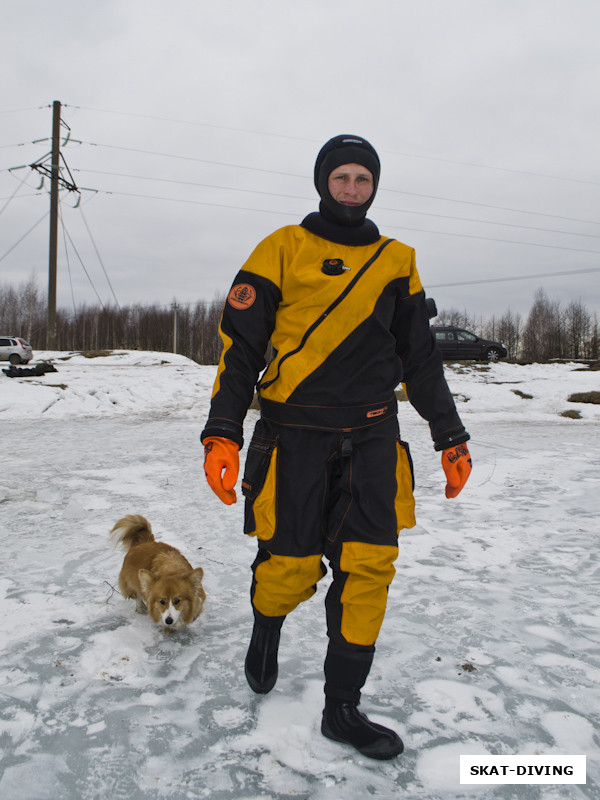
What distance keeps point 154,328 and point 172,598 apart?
5814 centimetres

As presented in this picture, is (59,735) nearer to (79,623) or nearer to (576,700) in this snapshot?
(79,623)

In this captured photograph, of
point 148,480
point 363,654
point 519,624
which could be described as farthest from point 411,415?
point 363,654

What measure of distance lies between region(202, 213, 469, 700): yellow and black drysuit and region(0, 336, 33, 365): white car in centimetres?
2663

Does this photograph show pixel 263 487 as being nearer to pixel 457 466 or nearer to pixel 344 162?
pixel 457 466

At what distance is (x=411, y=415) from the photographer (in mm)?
12227

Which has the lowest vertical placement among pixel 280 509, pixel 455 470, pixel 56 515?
pixel 56 515

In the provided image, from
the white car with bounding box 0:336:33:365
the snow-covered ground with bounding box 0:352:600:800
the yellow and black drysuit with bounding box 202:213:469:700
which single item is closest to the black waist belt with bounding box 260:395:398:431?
the yellow and black drysuit with bounding box 202:213:469:700

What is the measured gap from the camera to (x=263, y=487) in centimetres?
187

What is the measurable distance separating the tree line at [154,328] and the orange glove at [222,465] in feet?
182

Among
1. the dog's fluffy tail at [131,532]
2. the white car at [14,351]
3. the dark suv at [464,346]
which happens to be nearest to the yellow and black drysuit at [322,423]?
the dog's fluffy tail at [131,532]

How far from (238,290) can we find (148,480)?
13.3 ft

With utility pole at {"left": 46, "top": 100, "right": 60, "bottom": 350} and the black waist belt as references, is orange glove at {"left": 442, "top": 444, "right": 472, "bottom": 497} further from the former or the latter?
utility pole at {"left": 46, "top": 100, "right": 60, "bottom": 350}

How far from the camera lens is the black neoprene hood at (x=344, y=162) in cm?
196

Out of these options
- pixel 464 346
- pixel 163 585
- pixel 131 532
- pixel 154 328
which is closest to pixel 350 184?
pixel 163 585
